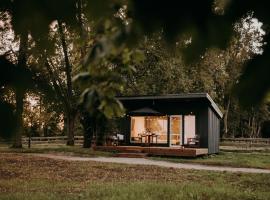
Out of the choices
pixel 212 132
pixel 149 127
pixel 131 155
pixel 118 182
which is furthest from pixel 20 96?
pixel 149 127

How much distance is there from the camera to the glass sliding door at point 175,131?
27.4 metres

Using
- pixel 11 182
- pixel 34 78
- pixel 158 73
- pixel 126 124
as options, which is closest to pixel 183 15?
pixel 34 78

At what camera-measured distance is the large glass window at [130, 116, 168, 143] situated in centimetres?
2786

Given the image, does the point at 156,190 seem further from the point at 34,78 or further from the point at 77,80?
the point at 34,78

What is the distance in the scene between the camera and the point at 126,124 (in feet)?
93.1

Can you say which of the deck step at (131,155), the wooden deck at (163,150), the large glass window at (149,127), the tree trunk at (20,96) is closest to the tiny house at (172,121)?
the large glass window at (149,127)

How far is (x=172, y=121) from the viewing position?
90.6 feet

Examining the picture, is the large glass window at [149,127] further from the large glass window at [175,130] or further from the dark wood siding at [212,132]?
the dark wood siding at [212,132]

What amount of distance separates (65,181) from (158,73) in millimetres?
21510

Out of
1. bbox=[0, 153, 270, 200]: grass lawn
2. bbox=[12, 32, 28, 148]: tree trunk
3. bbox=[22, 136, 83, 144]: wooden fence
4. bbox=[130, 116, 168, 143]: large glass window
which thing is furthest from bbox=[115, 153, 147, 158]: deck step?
bbox=[12, 32, 28, 148]: tree trunk

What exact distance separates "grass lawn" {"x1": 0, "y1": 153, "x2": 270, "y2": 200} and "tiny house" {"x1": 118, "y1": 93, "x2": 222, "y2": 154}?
974 centimetres

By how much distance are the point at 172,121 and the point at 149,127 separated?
5.79ft

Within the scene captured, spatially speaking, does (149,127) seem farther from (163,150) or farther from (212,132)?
(163,150)

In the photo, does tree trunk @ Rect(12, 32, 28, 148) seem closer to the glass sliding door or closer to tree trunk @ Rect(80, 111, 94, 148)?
the glass sliding door
